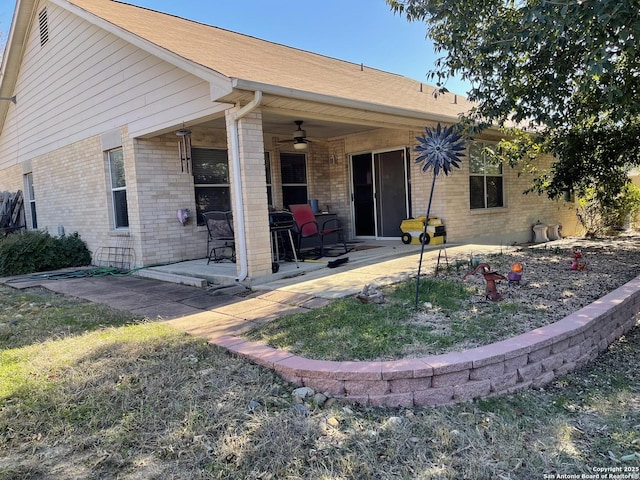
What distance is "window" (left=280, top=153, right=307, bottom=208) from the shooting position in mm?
10328

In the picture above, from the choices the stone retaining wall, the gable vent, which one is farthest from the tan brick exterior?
the stone retaining wall

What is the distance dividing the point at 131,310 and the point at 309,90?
3.89 metres

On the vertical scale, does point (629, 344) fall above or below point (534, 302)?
below

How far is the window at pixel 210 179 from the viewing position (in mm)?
8828

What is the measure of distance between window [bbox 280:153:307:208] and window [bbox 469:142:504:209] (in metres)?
3.87

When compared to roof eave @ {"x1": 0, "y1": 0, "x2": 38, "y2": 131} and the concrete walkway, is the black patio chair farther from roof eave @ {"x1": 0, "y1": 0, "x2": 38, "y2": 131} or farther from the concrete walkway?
roof eave @ {"x1": 0, "y1": 0, "x2": 38, "y2": 131}

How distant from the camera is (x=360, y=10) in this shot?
12016mm

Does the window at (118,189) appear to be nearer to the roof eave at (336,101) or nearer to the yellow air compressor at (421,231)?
the roof eave at (336,101)

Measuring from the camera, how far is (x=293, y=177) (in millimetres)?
10516

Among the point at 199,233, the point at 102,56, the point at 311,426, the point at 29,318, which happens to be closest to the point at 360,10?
the point at 102,56

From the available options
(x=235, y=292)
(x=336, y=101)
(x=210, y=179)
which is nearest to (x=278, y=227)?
(x=235, y=292)

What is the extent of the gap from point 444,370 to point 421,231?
631cm

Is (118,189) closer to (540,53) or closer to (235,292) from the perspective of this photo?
(235,292)

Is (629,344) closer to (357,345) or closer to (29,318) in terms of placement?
(357,345)
